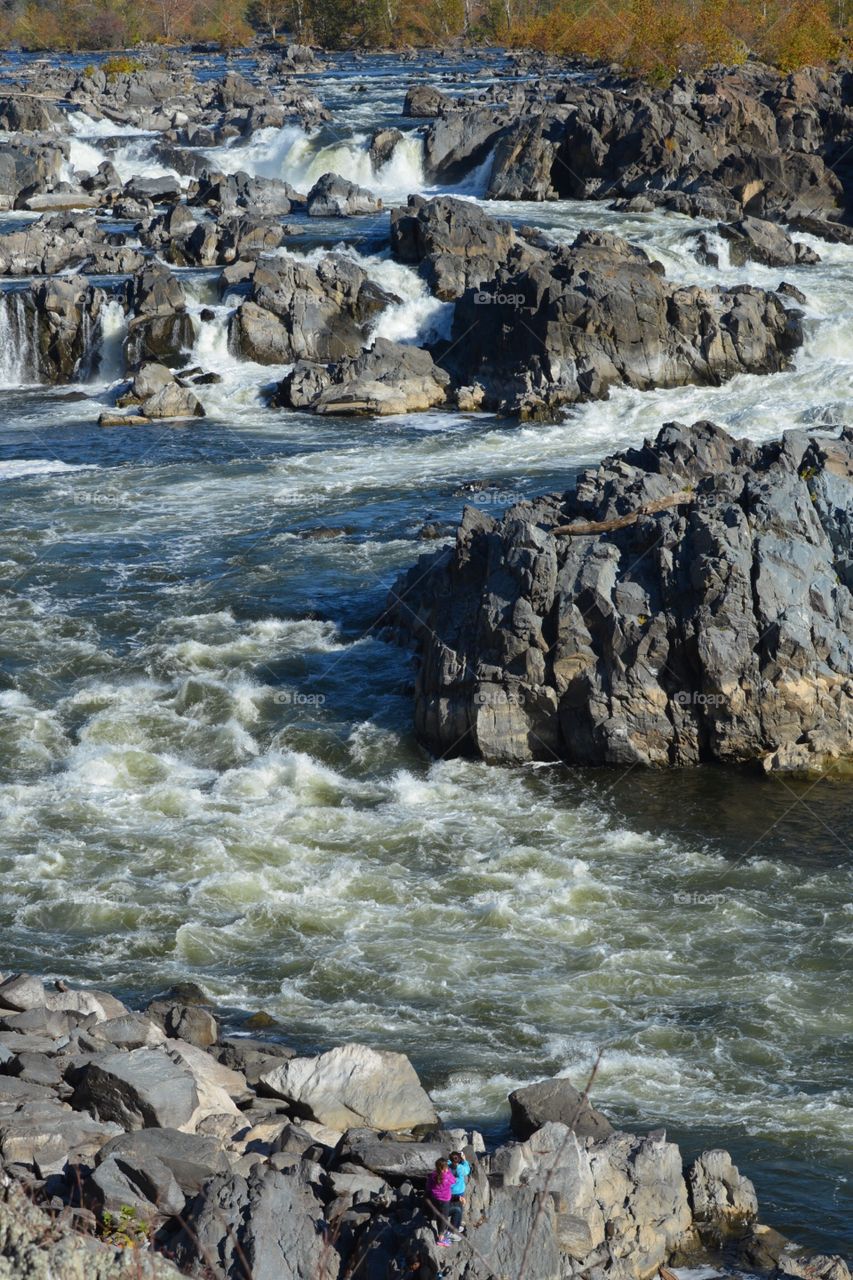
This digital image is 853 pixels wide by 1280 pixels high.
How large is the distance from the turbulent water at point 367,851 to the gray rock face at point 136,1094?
9.27ft

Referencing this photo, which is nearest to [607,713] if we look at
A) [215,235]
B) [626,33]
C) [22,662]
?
[22,662]

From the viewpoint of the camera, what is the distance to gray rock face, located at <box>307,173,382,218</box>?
2280 inches

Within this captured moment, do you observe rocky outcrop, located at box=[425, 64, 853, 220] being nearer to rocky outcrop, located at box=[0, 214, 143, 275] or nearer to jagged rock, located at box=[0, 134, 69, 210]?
jagged rock, located at box=[0, 134, 69, 210]

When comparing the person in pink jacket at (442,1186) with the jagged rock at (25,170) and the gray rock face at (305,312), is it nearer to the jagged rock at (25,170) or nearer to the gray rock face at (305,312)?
the gray rock face at (305,312)

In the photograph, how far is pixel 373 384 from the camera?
1614 inches

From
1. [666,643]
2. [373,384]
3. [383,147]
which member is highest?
[383,147]

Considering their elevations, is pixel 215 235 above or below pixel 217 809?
above

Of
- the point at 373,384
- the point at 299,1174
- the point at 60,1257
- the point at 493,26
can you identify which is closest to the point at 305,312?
the point at 373,384

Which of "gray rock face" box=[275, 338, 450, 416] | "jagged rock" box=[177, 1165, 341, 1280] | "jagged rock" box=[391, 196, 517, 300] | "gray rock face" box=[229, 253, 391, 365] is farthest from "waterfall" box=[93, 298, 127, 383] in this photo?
"jagged rock" box=[177, 1165, 341, 1280]

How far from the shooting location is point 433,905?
18.4m

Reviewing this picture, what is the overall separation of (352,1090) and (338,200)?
163ft

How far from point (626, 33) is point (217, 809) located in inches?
3380

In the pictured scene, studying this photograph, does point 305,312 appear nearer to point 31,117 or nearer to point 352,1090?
point 352,1090

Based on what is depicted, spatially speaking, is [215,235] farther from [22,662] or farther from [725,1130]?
[725,1130]
